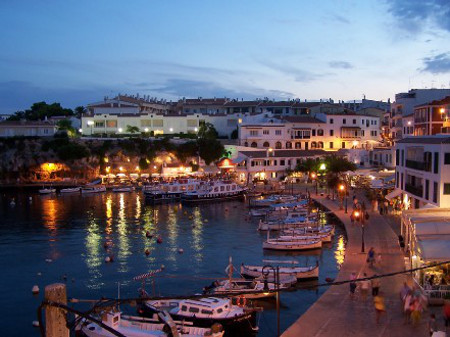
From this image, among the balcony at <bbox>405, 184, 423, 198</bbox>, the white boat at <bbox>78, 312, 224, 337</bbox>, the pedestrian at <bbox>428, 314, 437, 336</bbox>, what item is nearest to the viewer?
the pedestrian at <bbox>428, 314, 437, 336</bbox>

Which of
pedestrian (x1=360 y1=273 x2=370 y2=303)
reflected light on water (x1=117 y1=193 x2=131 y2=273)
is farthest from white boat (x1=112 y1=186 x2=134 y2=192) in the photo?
pedestrian (x1=360 y1=273 x2=370 y2=303)

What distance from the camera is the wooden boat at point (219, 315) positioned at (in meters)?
21.0

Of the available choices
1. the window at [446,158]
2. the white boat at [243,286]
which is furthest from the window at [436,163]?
the white boat at [243,286]

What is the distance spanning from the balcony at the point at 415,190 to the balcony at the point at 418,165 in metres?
1.52

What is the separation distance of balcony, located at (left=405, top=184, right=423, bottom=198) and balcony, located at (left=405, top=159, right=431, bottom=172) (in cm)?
152

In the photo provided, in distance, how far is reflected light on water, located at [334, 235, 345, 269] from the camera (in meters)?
32.8

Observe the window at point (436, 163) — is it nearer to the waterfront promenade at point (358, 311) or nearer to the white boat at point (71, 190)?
the waterfront promenade at point (358, 311)

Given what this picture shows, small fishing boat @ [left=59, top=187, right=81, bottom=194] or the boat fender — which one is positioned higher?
small fishing boat @ [left=59, top=187, right=81, bottom=194]

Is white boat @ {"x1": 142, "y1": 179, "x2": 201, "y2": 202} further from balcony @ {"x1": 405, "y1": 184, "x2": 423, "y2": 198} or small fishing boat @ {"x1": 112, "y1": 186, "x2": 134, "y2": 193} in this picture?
balcony @ {"x1": 405, "y1": 184, "x2": 423, "y2": 198}

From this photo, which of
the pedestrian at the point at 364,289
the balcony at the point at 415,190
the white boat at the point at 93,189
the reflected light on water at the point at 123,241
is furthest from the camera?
the white boat at the point at 93,189

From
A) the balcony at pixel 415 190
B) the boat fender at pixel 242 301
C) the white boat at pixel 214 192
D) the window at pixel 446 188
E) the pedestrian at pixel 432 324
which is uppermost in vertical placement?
the window at pixel 446 188

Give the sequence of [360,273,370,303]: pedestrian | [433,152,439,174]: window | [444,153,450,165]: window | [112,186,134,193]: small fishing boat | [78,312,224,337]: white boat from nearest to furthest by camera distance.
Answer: [78,312,224,337]: white boat < [360,273,370,303]: pedestrian < [444,153,450,165]: window < [433,152,439,174]: window < [112,186,134,193]: small fishing boat

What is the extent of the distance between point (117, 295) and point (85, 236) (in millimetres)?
16682

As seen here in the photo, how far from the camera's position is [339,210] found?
1937 inches
